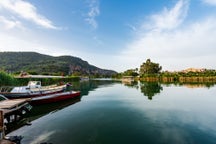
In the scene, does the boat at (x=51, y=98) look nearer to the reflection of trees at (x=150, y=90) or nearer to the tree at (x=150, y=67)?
the reflection of trees at (x=150, y=90)

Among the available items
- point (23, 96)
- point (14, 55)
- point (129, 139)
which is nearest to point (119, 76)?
point (14, 55)

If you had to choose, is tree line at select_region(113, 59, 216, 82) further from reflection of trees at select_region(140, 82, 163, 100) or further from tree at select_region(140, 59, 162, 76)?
reflection of trees at select_region(140, 82, 163, 100)

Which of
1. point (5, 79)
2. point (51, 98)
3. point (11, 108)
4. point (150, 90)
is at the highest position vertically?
point (5, 79)

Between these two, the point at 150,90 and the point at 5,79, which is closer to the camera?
the point at 5,79

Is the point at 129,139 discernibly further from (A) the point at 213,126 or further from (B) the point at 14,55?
(B) the point at 14,55

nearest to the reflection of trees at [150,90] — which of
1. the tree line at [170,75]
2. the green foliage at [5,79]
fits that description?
the green foliage at [5,79]

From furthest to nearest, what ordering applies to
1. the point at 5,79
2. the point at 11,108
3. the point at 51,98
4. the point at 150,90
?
the point at 150,90 → the point at 5,79 → the point at 51,98 → the point at 11,108

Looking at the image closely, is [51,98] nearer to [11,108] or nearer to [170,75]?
[11,108]

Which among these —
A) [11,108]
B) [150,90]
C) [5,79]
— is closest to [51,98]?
[11,108]

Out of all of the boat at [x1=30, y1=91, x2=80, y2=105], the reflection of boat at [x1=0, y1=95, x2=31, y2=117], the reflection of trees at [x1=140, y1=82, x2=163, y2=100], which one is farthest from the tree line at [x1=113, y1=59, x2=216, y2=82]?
the reflection of boat at [x1=0, y1=95, x2=31, y2=117]

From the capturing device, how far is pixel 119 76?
192250mm

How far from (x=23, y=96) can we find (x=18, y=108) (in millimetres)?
8451

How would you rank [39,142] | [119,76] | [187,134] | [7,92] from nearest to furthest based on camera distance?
[39,142], [187,134], [7,92], [119,76]

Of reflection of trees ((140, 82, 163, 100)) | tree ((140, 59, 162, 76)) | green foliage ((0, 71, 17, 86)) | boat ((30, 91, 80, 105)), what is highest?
tree ((140, 59, 162, 76))
